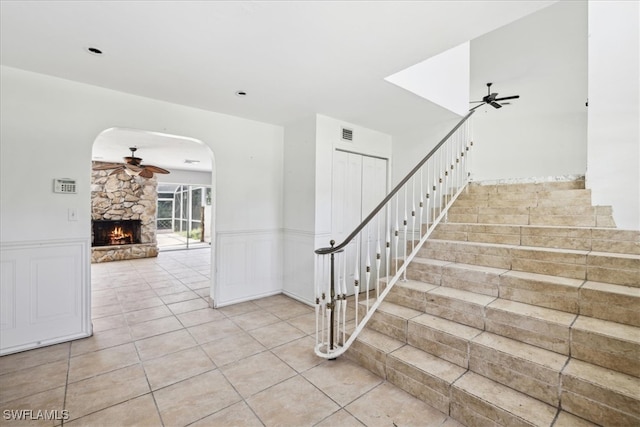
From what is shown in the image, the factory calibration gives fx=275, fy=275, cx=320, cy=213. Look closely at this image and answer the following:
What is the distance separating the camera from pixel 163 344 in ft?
9.05

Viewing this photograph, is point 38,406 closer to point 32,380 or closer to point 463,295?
point 32,380

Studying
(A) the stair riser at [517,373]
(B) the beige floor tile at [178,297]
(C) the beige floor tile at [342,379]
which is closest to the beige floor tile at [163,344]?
(B) the beige floor tile at [178,297]

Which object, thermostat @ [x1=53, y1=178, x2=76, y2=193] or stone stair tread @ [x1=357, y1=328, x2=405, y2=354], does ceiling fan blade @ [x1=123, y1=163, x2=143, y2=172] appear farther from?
stone stair tread @ [x1=357, y1=328, x2=405, y2=354]

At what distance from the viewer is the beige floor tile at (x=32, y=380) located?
2.03 m

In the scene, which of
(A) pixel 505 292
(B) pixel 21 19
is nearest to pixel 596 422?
(A) pixel 505 292

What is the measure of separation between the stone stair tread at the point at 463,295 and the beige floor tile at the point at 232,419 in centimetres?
170

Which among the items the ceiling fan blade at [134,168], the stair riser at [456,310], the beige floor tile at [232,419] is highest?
the ceiling fan blade at [134,168]

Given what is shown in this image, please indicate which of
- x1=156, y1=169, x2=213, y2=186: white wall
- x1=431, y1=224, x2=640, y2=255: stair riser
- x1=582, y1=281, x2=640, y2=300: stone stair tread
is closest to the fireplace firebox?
x1=156, y1=169, x2=213, y2=186: white wall

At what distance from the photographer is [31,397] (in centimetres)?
198

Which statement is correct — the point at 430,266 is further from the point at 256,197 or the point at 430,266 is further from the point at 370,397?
the point at 256,197

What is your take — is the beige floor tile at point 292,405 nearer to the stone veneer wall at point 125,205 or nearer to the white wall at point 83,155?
the white wall at point 83,155

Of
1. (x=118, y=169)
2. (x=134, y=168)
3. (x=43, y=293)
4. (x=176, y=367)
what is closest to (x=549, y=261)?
(x=176, y=367)

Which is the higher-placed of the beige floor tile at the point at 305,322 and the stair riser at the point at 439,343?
the stair riser at the point at 439,343

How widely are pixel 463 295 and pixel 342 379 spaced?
124 centimetres
